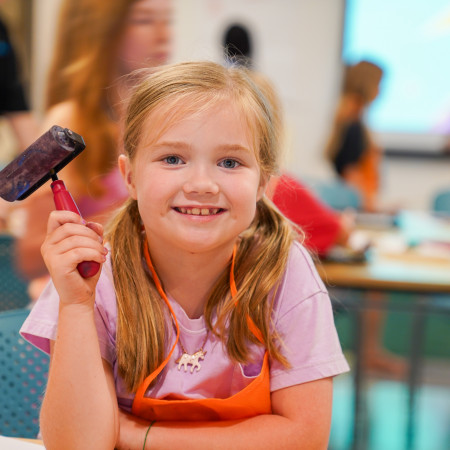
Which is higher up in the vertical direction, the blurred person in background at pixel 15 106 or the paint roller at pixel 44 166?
the paint roller at pixel 44 166

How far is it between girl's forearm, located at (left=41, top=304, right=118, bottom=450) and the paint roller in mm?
81

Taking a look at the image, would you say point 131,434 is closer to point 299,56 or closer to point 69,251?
point 69,251

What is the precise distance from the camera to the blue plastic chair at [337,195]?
11.8ft

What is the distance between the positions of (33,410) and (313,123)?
401 cm

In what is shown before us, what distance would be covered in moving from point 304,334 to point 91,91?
1.15 metres

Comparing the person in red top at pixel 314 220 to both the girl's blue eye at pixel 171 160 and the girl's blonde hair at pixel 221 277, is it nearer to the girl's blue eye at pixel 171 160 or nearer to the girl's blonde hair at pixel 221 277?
the girl's blonde hair at pixel 221 277

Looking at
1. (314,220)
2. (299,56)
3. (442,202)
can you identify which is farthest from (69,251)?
(299,56)

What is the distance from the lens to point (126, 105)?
1.11 meters

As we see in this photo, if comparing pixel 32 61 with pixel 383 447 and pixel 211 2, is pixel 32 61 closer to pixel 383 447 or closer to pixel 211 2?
pixel 211 2

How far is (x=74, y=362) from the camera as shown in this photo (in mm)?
930

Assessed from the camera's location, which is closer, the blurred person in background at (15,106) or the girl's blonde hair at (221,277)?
the girl's blonde hair at (221,277)

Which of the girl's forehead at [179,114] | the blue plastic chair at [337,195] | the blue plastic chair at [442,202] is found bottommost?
the blue plastic chair at [442,202]

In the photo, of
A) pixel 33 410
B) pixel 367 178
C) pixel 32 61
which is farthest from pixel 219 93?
pixel 32 61

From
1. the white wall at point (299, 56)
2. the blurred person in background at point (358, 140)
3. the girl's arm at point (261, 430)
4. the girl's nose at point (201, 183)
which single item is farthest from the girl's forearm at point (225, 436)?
the white wall at point (299, 56)
